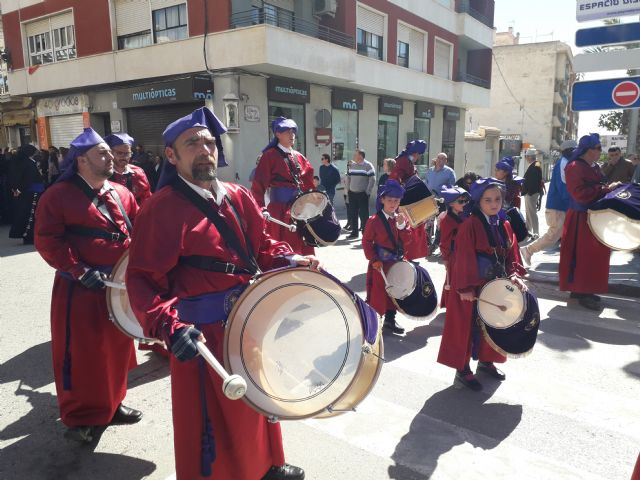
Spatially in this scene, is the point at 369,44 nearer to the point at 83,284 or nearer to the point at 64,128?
the point at 64,128

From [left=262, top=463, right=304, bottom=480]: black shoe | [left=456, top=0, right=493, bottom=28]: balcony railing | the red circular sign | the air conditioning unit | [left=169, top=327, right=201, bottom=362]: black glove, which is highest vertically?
[left=456, top=0, right=493, bottom=28]: balcony railing

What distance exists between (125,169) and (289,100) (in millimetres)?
11114

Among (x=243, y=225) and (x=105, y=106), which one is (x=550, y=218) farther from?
(x=105, y=106)

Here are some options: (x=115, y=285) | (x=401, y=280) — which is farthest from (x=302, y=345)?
(x=401, y=280)

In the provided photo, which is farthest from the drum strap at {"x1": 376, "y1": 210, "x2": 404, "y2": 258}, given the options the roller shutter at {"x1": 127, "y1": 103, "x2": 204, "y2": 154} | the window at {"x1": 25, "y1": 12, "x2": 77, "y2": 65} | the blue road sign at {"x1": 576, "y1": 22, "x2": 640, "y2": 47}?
the window at {"x1": 25, "y1": 12, "x2": 77, "y2": 65}

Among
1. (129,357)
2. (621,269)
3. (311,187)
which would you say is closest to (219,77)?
(311,187)

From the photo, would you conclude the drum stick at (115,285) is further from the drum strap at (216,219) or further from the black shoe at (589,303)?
the black shoe at (589,303)

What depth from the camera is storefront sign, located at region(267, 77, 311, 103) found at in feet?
49.3

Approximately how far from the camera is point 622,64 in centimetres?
764

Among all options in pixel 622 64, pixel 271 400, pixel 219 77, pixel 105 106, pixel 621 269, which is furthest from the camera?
pixel 105 106

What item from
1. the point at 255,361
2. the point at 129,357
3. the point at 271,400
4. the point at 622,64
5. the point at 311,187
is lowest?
the point at 129,357

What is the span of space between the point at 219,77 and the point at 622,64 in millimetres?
10250

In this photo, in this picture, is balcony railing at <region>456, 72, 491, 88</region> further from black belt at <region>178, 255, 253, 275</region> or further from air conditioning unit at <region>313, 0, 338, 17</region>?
black belt at <region>178, 255, 253, 275</region>

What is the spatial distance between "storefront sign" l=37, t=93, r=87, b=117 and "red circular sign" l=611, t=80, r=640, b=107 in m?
16.7
